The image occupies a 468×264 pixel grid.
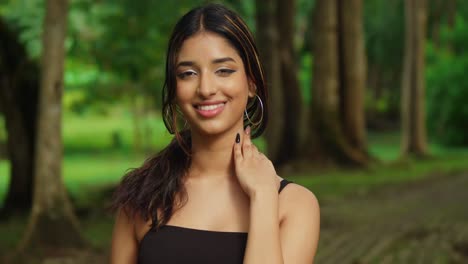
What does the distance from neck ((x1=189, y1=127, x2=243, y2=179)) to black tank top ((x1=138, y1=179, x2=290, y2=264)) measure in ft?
0.87

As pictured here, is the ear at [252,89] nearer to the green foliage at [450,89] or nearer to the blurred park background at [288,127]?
the blurred park background at [288,127]

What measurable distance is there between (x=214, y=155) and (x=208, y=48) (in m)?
0.38

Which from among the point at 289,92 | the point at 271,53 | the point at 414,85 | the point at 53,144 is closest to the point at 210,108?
the point at 53,144

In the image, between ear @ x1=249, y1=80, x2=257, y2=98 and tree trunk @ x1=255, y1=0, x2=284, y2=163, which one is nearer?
ear @ x1=249, y1=80, x2=257, y2=98

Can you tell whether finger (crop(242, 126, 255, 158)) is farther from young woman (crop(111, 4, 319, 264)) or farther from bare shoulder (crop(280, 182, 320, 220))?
bare shoulder (crop(280, 182, 320, 220))

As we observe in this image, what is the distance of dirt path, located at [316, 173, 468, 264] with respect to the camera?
9.73 m

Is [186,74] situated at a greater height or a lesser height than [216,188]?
greater

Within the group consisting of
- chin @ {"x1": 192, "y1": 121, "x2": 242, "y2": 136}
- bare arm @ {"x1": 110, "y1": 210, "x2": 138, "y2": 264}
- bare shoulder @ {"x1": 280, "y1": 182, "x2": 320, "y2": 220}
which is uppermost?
chin @ {"x1": 192, "y1": 121, "x2": 242, "y2": 136}

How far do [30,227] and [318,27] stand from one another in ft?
42.3

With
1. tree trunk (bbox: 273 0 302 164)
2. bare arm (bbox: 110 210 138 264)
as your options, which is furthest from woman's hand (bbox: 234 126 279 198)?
tree trunk (bbox: 273 0 302 164)

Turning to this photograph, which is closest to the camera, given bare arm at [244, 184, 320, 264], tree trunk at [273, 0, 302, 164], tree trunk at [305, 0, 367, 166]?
bare arm at [244, 184, 320, 264]

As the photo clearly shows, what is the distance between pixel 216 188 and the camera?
112 inches

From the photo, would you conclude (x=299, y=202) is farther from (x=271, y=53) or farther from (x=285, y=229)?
(x=271, y=53)

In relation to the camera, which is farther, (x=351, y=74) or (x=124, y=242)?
(x=351, y=74)
